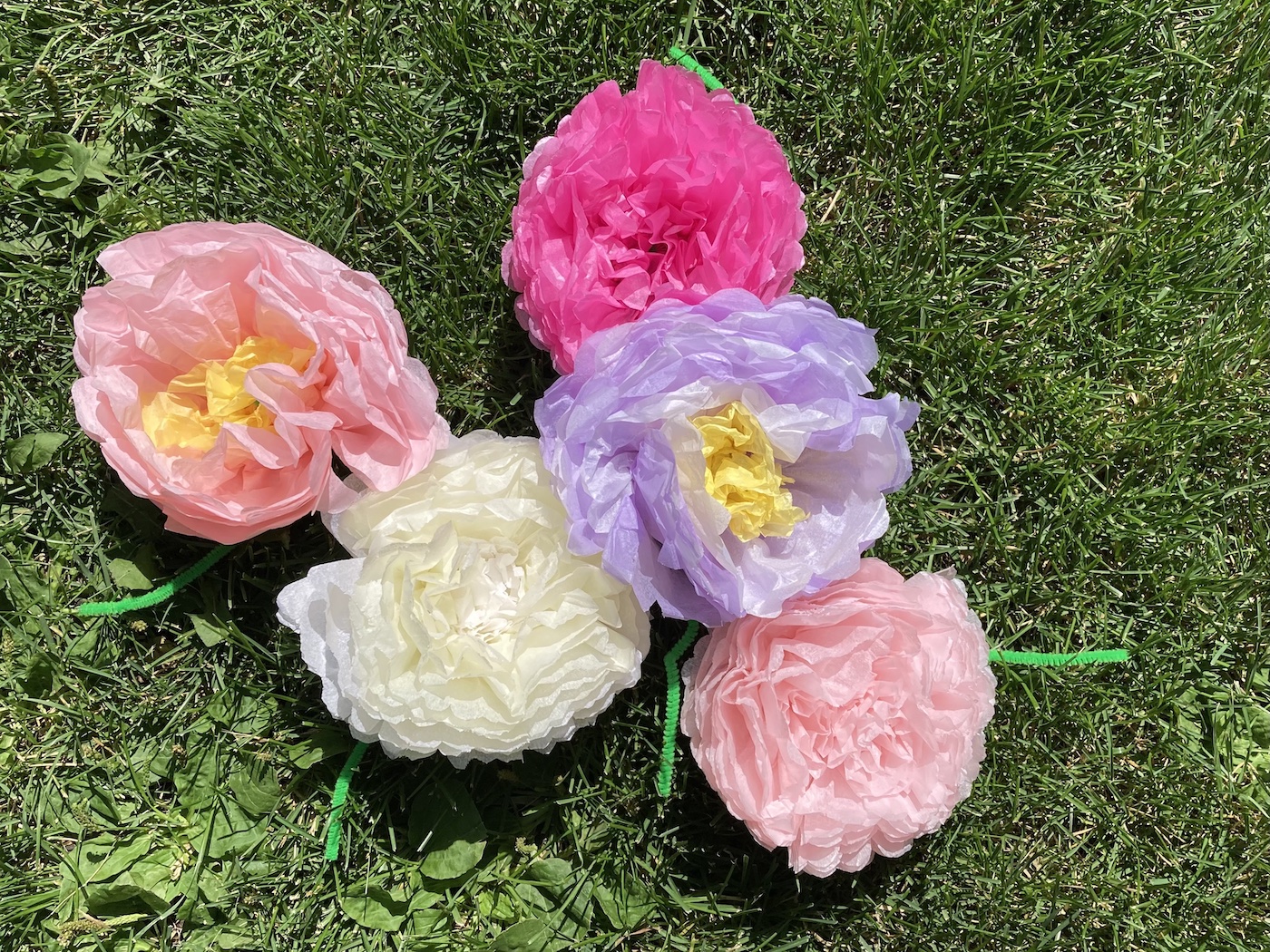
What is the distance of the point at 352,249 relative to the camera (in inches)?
59.2

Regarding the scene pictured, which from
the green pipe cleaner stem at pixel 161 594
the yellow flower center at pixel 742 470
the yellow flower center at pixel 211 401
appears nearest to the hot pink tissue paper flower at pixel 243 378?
the yellow flower center at pixel 211 401

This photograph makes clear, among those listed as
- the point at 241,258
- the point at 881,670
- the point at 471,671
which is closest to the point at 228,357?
the point at 241,258

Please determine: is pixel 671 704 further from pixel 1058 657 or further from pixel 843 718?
pixel 1058 657

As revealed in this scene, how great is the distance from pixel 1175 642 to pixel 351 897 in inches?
55.9

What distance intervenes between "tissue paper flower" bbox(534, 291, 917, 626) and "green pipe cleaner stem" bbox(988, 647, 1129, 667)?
0.49 meters

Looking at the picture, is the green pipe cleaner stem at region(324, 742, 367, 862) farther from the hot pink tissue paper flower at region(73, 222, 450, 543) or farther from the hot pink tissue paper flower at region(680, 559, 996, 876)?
the hot pink tissue paper flower at region(680, 559, 996, 876)

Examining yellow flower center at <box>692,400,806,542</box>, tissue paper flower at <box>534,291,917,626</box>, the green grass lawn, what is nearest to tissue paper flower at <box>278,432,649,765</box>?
tissue paper flower at <box>534,291,917,626</box>

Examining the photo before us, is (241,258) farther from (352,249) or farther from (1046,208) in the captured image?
(1046,208)

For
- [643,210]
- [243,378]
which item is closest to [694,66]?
[643,210]

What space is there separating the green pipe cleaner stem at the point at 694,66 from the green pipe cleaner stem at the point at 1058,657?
1044mm

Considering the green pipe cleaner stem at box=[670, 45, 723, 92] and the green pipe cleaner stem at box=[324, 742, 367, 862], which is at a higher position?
the green pipe cleaner stem at box=[670, 45, 723, 92]

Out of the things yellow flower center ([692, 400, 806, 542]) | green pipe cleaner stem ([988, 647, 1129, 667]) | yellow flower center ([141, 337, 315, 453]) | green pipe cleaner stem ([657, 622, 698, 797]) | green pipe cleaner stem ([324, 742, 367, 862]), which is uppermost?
yellow flower center ([692, 400, 806, 542])

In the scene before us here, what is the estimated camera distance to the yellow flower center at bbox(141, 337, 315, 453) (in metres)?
1.22

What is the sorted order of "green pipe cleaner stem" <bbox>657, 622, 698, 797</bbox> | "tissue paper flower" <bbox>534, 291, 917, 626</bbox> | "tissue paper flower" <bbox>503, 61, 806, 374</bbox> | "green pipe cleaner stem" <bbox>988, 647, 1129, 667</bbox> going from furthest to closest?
"green pipe cleaner stem" <bbox>988, 647, 1129, 667</bbox>, "green pipe cleaner stem" <bbox>657, 622, 698, 797</bbox>, "tissue paper flower" <bbox>503, 61, 806, 374</bbox>, "tissue paper flower" <bbox>534, 291, 917, 626</bbox>
